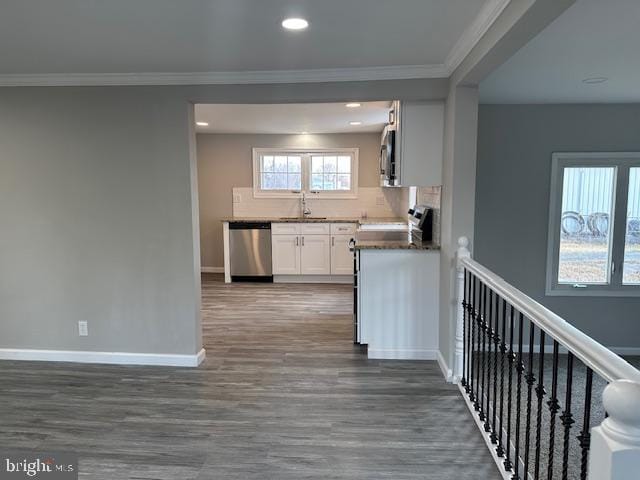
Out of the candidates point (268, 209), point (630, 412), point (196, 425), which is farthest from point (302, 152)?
point (630, 412)

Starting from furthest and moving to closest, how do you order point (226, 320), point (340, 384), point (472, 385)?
1. point (226, 320)
2. point (340, 384)
3. point (472, 385)

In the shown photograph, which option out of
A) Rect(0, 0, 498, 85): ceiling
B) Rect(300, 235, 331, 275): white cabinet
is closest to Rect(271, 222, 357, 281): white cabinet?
Rect(300, 235, 331, 275): white cabinet

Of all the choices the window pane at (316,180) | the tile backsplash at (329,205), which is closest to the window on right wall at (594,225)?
the tile backsplash at (329,205)

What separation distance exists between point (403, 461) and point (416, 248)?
1619 millimetres

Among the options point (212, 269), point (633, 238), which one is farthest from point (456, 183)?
point (212, 269)

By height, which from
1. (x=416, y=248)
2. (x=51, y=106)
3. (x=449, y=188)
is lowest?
(x=416, y=248)

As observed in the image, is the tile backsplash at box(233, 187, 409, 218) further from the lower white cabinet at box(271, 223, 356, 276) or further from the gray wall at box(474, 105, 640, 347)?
the gray wall at box(474, 105, 640, 347)

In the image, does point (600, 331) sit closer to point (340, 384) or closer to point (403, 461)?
point (340, 384)

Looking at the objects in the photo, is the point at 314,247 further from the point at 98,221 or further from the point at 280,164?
the point at 98,221

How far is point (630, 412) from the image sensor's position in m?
0.84

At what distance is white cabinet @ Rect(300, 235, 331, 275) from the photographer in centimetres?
626

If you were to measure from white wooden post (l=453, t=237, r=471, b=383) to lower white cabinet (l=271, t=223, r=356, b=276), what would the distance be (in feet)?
10.8

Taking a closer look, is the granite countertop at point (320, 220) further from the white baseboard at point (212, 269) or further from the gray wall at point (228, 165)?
the white baseboard at point (212, 269)

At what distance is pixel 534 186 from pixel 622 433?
3605mm
